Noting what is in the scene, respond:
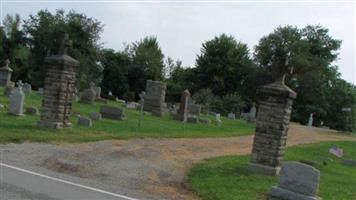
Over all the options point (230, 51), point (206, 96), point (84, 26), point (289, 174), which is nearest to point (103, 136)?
point (289, 174)

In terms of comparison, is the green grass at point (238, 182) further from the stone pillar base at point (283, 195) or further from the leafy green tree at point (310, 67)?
the leafy green tree at point (310, 67)

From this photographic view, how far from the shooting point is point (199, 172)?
13.7 meters

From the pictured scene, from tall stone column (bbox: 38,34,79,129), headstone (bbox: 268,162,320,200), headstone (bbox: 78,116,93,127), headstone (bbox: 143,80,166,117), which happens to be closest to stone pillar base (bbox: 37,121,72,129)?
tall stone column (bbox: 38,34,79,129)

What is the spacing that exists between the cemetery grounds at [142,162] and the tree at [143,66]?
47.6 metres

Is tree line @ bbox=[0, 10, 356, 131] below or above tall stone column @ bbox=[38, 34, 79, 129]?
above

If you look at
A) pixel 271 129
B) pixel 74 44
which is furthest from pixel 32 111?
pixel 74 44

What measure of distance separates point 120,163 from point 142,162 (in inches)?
29.6

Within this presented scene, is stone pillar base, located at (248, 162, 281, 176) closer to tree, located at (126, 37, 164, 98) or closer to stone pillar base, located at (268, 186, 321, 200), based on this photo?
stone pillar base, located at (268, 186, 321, 200)

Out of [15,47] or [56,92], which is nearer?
[56,92]

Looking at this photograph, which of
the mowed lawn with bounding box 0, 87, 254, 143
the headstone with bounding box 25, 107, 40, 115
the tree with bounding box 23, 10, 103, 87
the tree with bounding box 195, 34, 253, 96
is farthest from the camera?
the tree with bounding box 195, 34, 253, 96

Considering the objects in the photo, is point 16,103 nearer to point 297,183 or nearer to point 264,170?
point 264,170

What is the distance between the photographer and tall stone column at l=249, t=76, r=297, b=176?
14609 millimetres

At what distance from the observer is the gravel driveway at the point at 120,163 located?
11.5 m

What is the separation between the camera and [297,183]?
11.3 m
